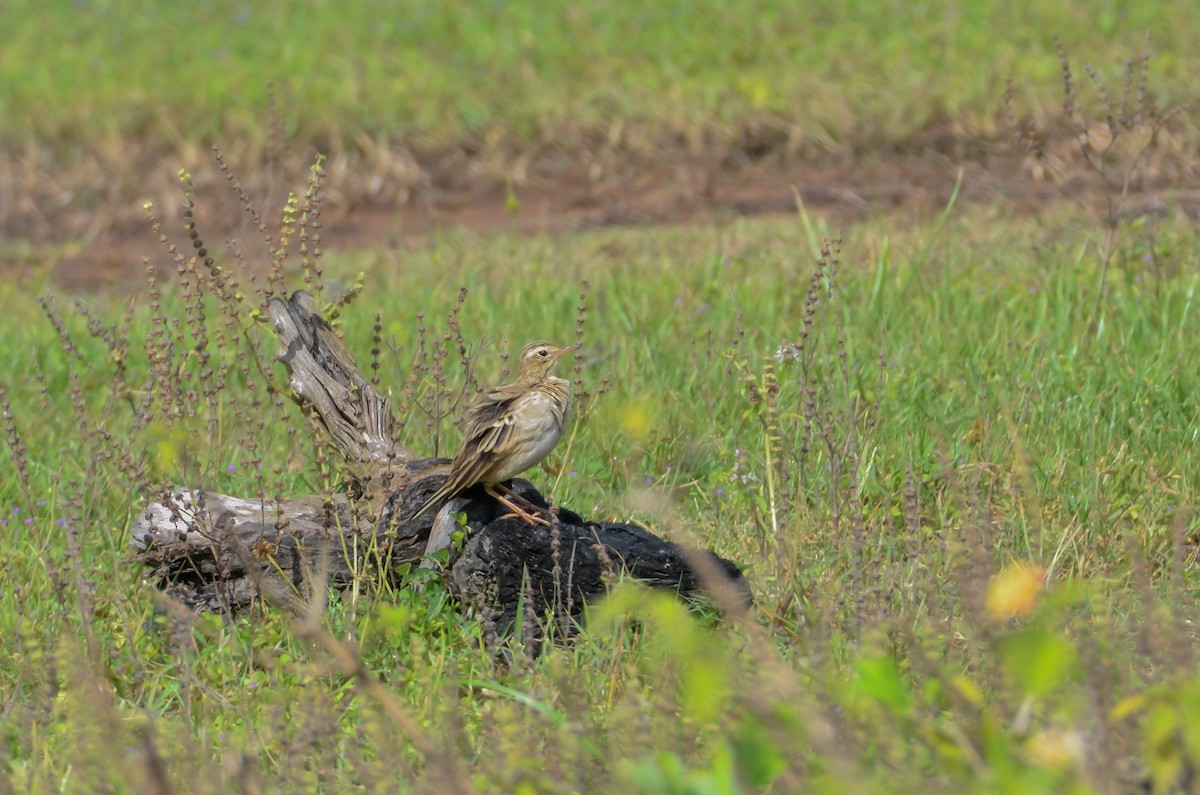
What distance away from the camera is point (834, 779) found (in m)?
1.96

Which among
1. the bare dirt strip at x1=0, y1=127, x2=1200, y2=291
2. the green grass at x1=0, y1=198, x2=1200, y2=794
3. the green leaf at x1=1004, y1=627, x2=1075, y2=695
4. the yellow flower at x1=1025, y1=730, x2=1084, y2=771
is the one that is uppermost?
the green leaf at x1=1004, y1=627, x2=1075, y2=695

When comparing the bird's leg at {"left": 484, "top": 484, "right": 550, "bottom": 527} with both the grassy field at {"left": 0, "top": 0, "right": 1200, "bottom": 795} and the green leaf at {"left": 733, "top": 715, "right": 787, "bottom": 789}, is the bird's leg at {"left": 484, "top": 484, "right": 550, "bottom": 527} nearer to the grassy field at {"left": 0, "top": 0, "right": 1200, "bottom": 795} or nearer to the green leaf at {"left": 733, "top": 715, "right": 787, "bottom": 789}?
the grassy field at {"left": 0, "top": 0, "right": 1200, "bottom": 795}

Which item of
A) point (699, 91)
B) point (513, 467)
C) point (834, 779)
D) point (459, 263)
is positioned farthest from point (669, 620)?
point (699, 91)

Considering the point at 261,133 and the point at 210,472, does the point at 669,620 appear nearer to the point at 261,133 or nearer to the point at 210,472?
the point at 210,472

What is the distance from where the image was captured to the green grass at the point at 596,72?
427 inches

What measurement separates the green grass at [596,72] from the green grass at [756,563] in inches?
131

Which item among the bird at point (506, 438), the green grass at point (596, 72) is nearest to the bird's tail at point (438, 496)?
the bird at point (506, 438)

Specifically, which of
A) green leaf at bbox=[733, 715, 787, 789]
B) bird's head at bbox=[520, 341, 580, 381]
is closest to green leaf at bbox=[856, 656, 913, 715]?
green leaf at bbox=[733, 715, 787, 789]

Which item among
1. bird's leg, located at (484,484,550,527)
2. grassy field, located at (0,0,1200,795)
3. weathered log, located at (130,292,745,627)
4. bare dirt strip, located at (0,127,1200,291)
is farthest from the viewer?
bare dirt strip, located at (0,127,1200,291)

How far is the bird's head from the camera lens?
457 cm

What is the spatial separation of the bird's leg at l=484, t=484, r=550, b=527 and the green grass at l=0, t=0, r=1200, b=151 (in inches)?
280

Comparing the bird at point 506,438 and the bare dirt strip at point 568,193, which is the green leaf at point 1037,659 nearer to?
Result: the bird at point 506,438

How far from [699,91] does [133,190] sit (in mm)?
4426

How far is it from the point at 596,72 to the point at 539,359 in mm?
7518
